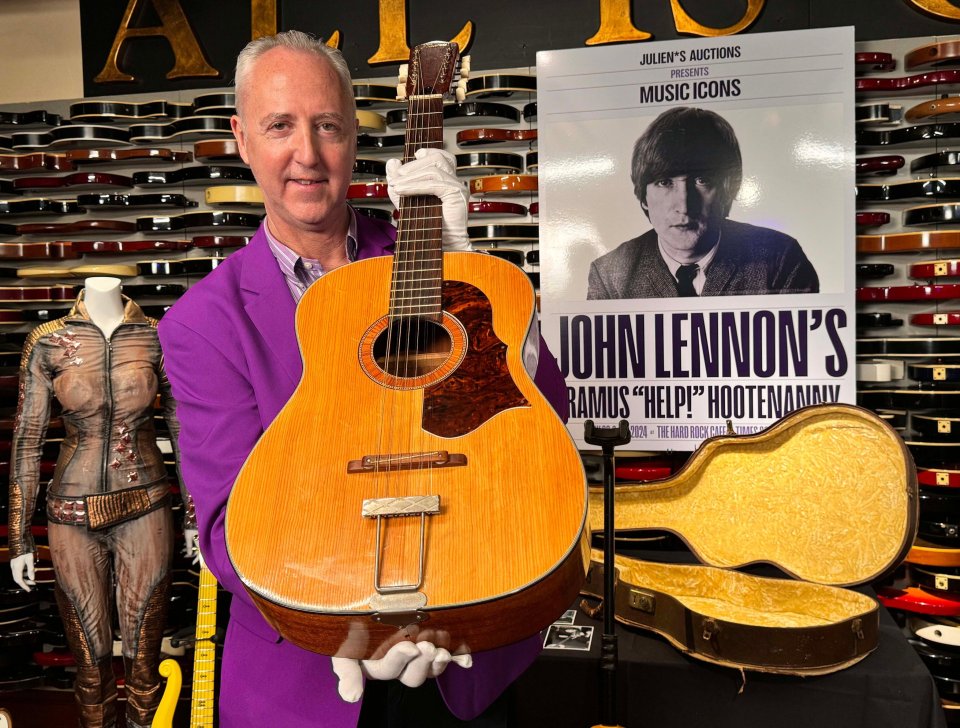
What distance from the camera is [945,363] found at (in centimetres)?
346

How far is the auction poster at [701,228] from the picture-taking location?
139 inches

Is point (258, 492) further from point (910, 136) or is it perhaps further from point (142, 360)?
point (910, 136)

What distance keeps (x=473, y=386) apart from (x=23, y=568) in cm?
291

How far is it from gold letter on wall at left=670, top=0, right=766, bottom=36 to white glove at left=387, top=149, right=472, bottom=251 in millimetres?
2770

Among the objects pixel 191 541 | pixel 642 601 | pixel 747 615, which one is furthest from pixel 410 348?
pixel 191 541

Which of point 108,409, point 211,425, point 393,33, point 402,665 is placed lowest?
point 402,665

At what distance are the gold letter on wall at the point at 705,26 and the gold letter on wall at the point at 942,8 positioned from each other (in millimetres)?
722

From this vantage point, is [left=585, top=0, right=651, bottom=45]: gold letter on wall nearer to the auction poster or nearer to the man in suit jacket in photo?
the auction poster

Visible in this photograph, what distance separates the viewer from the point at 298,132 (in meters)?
1.44

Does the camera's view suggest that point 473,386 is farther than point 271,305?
No

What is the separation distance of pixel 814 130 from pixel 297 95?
283 centimetres

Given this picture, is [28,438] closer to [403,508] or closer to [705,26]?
[403,508]

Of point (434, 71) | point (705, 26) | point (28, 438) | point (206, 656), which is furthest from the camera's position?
point (705, 26)

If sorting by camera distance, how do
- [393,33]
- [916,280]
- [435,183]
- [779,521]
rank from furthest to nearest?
[393,33]
[916,280]
[779,521]
[435,183]
